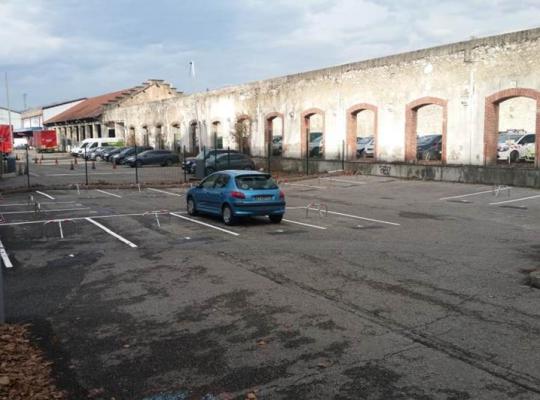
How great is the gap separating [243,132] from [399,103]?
15956mm

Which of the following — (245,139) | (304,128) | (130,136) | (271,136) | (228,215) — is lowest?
(228,215)

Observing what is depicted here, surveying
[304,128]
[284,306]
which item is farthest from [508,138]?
[284,306]

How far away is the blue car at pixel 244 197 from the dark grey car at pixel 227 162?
54.3 feet

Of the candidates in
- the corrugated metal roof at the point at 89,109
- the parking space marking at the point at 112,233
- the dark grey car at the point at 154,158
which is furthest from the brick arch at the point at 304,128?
the corrugated metal roof at the point at 89,109

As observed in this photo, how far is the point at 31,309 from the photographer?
7711 mm

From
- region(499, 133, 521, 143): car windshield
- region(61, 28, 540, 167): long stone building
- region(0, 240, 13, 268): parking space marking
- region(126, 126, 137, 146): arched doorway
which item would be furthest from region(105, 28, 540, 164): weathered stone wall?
region(126, 126, 137, 146): arched doorway

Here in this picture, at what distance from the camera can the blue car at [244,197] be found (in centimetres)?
1487

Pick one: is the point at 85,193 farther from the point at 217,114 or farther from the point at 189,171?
the point at 217,114

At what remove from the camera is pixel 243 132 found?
42156 millimetres

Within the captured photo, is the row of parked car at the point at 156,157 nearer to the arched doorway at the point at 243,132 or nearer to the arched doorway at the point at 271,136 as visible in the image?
the arched doorway at the point at 243,132

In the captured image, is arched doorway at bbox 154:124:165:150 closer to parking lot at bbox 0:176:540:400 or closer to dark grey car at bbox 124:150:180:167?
dark grey car at bbox 124:150:180:167

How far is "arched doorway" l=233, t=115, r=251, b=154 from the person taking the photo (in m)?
41.9

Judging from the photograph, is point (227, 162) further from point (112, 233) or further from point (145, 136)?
point (145, 136)

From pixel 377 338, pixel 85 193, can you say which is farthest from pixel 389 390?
pixel 85 193
